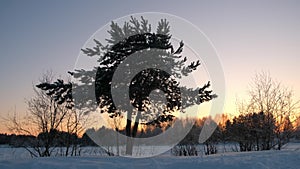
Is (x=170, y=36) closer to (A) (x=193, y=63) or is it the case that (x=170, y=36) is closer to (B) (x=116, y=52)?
(A) (x=193, y=63)

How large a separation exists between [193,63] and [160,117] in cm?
372

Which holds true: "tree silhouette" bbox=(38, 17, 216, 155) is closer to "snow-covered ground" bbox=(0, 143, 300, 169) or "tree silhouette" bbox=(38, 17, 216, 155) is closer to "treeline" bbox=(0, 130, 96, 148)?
"treeline" bbox=(0, 130, 96, 148)

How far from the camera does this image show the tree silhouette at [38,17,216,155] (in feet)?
56.1

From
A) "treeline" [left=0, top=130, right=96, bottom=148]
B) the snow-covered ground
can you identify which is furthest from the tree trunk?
the snow-covered ground

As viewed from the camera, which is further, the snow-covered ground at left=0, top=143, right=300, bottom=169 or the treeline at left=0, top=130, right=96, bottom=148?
the treeline at left=0, top=130, right=96, bottom=148

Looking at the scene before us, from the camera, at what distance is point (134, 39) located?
1809 cm

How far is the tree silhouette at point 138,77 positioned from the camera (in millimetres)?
17109

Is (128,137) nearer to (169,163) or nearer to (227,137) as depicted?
(227,137)

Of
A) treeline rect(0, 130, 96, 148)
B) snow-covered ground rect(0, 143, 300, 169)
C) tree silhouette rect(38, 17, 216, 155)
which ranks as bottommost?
snow-covered ground rect(0, 143, 300, 169)

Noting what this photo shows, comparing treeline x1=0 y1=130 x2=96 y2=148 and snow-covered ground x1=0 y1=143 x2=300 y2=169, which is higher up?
treeline x1=0 y1=130 x2=96 y2=148

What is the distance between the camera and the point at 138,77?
55.7 feet

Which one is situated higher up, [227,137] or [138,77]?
[138,77]

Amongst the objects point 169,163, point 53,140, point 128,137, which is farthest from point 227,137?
point 169,163

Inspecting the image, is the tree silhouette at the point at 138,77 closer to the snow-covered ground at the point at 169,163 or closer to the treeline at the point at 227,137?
the treeline at the point at 227,137
